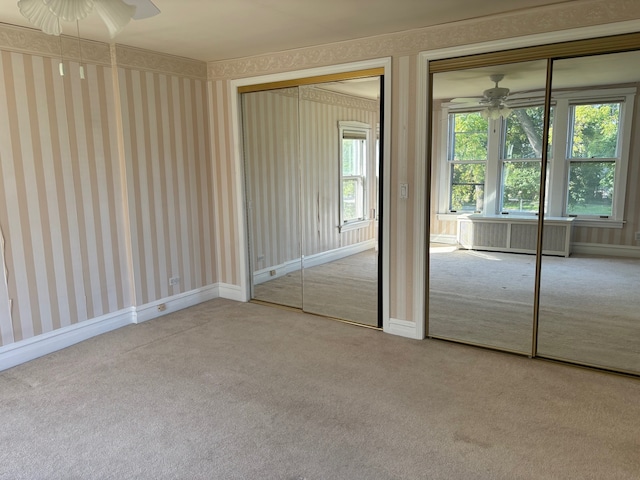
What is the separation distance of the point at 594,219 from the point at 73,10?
3.52 metres

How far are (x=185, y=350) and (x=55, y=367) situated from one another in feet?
3.01

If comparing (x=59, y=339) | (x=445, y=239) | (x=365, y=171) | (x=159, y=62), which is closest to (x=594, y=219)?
(x=445, y=239)

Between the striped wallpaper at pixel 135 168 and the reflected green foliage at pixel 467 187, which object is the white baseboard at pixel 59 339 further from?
the reflected green foliage at pixel 467 187

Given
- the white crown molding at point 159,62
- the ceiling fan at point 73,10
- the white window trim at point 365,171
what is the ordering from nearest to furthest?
the ceiling fan at point 73,10
the white crown molding at point 159,62
the white window trim at point 365,171

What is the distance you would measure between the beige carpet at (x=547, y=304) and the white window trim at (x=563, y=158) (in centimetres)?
35

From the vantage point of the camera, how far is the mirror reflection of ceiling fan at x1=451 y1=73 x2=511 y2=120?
3.28 metres

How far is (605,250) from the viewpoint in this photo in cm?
338

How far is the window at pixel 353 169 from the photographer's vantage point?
409 cm

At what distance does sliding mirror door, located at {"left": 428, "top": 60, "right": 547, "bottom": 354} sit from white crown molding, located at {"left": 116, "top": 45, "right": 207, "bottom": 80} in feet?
7.88

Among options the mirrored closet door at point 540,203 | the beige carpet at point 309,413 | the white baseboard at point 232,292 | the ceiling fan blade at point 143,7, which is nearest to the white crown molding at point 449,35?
the mirrored closet door at point 540,203

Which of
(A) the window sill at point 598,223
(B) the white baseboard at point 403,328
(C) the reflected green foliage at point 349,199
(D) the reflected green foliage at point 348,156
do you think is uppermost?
(D) the reflected green foliage at point 348,156

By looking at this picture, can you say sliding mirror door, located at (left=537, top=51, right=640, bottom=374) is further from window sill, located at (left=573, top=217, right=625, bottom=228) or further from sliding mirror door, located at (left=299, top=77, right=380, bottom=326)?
sliding mirror door, located at (left=299, top=77, right=380, bottom=326)

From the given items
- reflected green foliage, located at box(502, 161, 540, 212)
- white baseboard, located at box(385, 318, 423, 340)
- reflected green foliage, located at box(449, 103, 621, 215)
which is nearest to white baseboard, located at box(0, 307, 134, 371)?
white baseboard, located at box(385, 318, 423, 340)

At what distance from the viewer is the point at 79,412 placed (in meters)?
2.66
